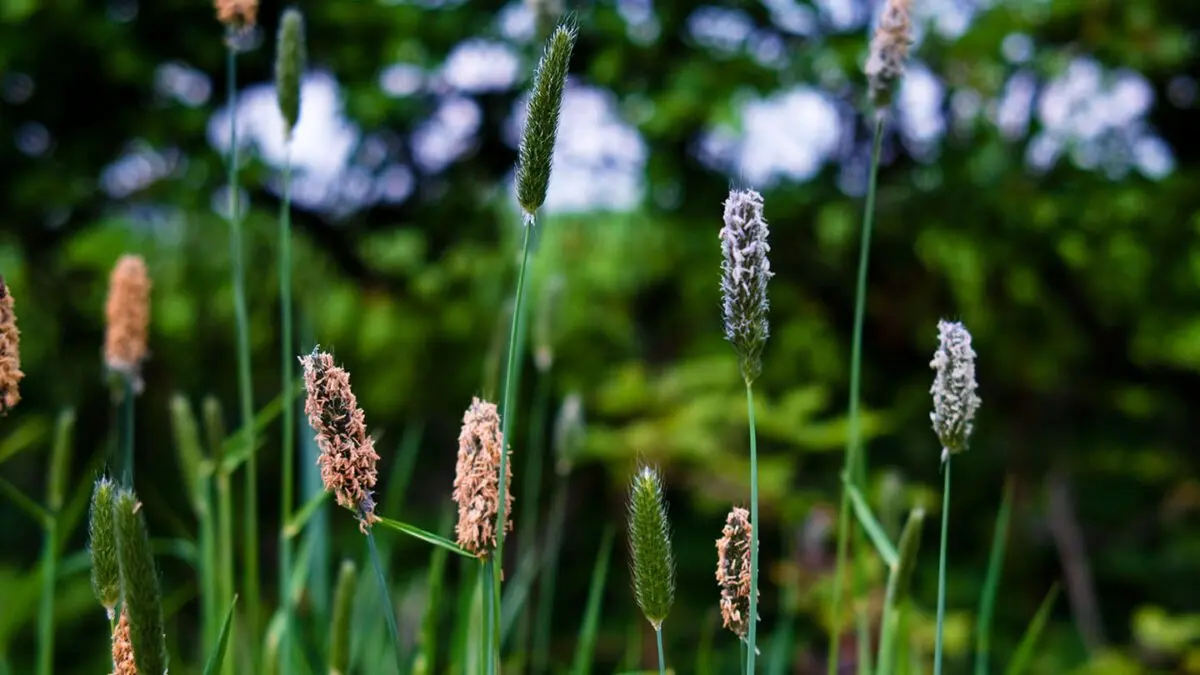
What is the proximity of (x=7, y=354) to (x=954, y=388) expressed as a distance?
23.4 inches

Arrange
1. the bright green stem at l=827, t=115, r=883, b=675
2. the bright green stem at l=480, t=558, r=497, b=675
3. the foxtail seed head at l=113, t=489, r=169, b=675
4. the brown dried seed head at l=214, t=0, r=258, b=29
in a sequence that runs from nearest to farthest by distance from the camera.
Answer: the foxtail seed head at l=113, t=489, r=169, b=675
the bright green stem at l=480, t=558, r=497, b=675
the bright green stem at l=827, t=115, r=883, b=675
the brown dried seed head at l=214, t=0, r=258, b=29

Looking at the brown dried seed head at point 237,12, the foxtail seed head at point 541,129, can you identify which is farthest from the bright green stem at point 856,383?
the brown dried seed head at point 237,12

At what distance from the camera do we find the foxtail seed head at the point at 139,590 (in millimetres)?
495

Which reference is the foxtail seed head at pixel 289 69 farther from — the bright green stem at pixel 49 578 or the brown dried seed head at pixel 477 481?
the brown dried seed head at pixel 477 481

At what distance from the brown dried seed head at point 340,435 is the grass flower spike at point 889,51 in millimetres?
642

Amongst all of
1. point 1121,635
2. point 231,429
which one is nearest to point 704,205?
point 231,429

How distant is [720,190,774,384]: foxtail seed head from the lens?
0.59 m

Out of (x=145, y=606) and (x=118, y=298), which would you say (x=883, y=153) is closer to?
(x=118, y=298)

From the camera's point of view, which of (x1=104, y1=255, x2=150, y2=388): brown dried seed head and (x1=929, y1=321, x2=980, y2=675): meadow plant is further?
(x1=104, y1=255, x2=150, y2=388): brown dried seed head

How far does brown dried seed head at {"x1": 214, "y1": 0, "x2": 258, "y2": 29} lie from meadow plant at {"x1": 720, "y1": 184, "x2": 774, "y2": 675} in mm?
666

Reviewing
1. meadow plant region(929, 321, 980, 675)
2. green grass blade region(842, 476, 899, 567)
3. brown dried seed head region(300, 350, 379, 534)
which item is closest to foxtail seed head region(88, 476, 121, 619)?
brown dried seed head region(300, 350, 379, 534)

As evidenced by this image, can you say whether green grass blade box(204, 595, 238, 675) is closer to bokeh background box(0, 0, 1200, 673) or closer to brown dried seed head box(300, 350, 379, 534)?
brown dried seed head box(300, 350, 379, 534)

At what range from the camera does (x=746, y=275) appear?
0.59m

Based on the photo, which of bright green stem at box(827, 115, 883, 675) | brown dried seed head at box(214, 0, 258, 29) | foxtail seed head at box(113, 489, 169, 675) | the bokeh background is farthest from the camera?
the bokeh background
